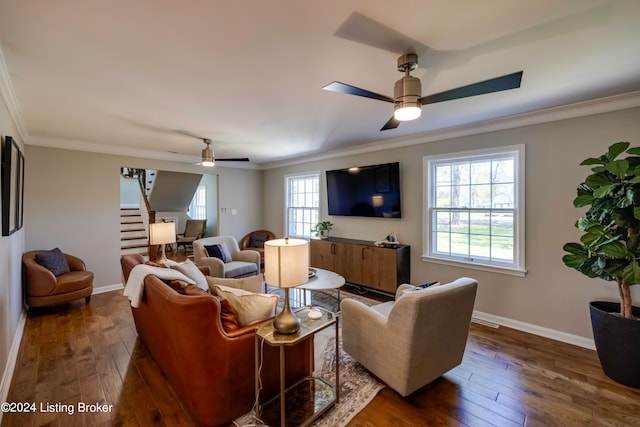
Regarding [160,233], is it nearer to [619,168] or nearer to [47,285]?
[47,285]

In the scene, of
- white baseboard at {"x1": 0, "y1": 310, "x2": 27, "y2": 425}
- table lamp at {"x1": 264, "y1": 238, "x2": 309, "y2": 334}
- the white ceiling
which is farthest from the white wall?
table lamp at {"x1": 264, "y1": 238, "x2": 309, "y2": 334}

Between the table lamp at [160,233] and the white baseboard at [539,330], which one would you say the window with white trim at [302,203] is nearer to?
the table lamp at [160,233]

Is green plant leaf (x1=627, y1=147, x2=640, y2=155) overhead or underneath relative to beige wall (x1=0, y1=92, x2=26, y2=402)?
overhead

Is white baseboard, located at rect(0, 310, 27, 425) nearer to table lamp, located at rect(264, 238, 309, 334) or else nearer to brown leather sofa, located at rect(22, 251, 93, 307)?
brown leather sofa, located at rect(22, 251, 93, 307)

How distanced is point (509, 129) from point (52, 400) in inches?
195

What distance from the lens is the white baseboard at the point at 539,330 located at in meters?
2.80

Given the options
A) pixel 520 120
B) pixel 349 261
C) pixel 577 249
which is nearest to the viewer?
pixel 577 249

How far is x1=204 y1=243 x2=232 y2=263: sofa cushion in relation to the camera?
14.6ft

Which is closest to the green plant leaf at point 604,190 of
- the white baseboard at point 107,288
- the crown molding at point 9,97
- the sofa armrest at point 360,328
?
the sofa armrest at point 360,328

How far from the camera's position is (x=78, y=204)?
4.38m

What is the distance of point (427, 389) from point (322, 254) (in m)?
2.90

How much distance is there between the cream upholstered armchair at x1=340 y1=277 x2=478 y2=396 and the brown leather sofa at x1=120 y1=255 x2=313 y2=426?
66cm

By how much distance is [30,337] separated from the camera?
2.97 meters

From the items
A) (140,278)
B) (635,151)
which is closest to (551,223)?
(635,151)
